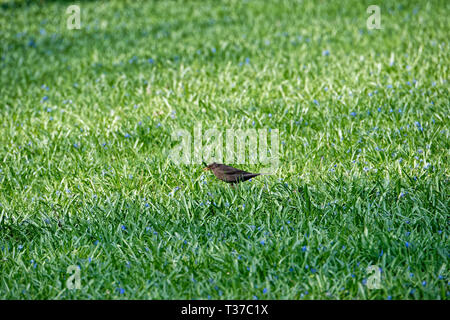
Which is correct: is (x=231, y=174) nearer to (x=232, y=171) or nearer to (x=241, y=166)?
(x=232, y=171)

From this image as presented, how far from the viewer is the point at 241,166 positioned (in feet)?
15.0

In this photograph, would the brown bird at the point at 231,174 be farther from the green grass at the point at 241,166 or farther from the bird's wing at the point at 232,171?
the green grass at the point at 241,166

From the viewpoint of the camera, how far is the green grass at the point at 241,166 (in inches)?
125

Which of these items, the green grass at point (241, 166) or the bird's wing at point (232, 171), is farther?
the bird's wing at point (232, 171)

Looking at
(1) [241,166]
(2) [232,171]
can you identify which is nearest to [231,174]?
(2) [232,171]

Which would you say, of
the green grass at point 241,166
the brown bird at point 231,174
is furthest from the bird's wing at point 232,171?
the green grass at point 241,166

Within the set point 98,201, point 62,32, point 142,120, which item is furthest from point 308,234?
point 62,32

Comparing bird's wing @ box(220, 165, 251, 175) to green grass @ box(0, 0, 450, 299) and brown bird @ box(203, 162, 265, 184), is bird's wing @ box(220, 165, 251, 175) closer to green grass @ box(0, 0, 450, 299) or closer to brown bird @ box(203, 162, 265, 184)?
brown bird @ box(203, 162, 265, 184)

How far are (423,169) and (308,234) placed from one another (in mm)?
1292

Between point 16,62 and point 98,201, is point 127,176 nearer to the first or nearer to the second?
point 98,201

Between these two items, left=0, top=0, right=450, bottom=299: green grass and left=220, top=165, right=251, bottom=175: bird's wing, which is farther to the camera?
left=220, top=165, right=251, bottom=175: bird's wing

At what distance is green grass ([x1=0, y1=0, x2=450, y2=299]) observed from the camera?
10.5 feet

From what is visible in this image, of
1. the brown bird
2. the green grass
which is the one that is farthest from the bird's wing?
the green grass

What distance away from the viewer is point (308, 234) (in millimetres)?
3535
